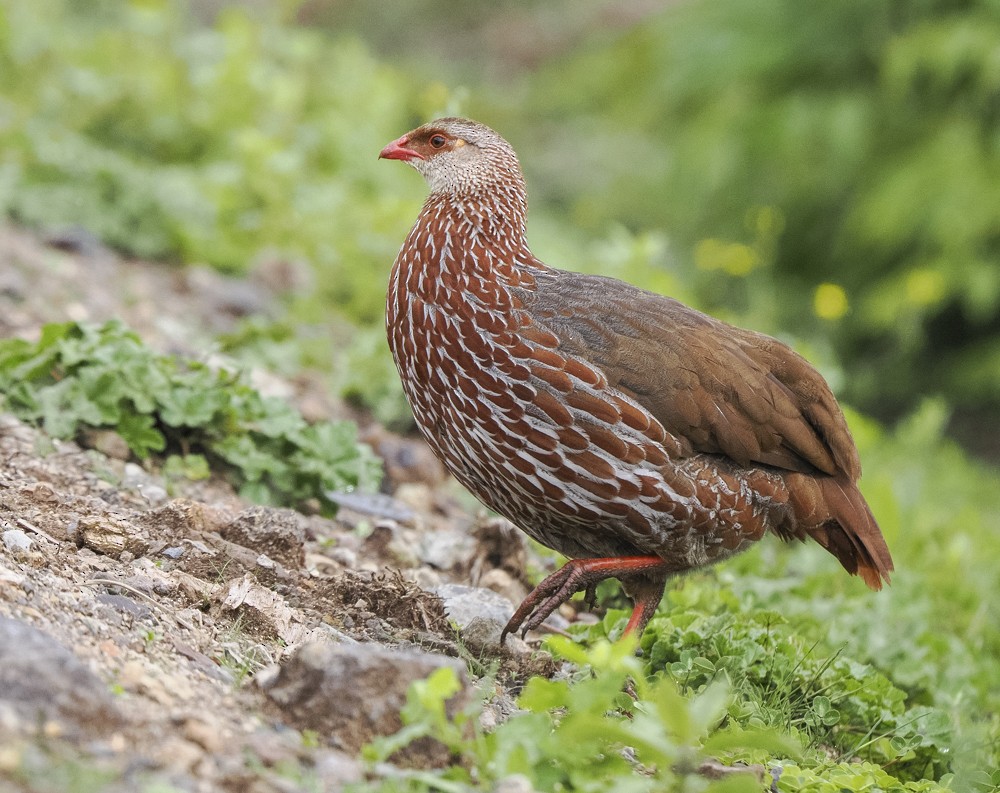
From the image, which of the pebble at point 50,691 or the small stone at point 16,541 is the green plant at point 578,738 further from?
the small stone at point 16,541

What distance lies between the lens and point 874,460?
25.3 feet

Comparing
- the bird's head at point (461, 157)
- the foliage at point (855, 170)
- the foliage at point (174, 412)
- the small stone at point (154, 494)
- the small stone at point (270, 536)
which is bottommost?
the small stone at point (154, 494)

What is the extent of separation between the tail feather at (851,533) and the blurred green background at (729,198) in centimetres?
35

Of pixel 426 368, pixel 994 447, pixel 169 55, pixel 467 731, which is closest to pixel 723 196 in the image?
pixel 994 447

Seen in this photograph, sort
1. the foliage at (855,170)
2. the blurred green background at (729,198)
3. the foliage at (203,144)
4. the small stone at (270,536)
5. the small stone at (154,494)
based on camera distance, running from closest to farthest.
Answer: the small stone at (270,536), the small stone at (154,494), the blurred green background at (729,198), the foliage at (203,144), the foliage at (855,170)

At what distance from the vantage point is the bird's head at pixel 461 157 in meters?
4.38

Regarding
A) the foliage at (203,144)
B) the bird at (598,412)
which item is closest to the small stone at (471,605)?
the bird at (598,412)

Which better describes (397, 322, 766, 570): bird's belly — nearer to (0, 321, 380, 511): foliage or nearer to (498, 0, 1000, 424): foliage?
(0, 321, 380, 511): foliage

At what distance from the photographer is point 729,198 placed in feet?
33.4

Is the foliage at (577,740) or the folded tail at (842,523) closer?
the foliage at (577,740)

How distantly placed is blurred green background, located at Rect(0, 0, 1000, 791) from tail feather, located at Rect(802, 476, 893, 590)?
346 mm

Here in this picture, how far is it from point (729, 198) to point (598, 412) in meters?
6.72

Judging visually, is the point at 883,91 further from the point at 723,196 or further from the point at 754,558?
the point at 754,558

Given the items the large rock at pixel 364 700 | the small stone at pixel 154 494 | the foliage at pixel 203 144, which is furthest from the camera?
the foliage at pixel 203 144
